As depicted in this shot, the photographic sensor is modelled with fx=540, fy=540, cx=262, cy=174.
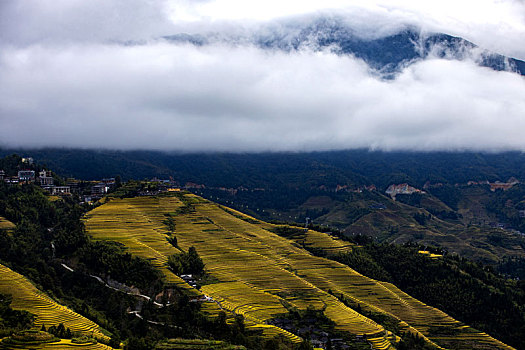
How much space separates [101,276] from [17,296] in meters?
18.5

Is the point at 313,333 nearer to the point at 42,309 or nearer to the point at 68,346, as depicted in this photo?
the point at 42,309

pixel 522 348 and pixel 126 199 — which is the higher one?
pixel 126 199

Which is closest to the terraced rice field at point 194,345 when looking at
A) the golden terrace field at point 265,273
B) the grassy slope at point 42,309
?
the grassy slope at point 42,309

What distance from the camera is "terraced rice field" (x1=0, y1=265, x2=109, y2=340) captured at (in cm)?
4900

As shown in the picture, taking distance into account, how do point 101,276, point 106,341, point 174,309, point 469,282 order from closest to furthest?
point 106,341
point 174,309
point 101,276
point 469,282

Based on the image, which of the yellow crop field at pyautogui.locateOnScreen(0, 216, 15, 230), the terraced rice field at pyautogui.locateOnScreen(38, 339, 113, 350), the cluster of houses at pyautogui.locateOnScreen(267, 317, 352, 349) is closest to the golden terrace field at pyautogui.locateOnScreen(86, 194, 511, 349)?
the cluster of houses at pyautogui.locateOnScreen(267, 317, 352, 349)

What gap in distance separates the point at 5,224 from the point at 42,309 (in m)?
46.1

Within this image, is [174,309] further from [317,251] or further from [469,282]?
[469,282]

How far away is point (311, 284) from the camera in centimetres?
8169

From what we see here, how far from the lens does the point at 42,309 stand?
51844 mm

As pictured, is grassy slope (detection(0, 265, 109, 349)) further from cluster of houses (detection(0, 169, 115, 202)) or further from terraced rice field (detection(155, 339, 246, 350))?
cluster of houses (detection(0, 169, 115, 202))

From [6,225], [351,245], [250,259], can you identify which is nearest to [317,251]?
[351,245]

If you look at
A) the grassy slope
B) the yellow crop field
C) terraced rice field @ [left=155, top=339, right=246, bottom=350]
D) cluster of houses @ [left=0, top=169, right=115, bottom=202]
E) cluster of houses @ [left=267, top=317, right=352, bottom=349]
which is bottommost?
cluster of houses @ [left=267, top=317, right=352, bottom=349]

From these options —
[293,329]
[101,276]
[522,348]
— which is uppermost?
[101,276]
